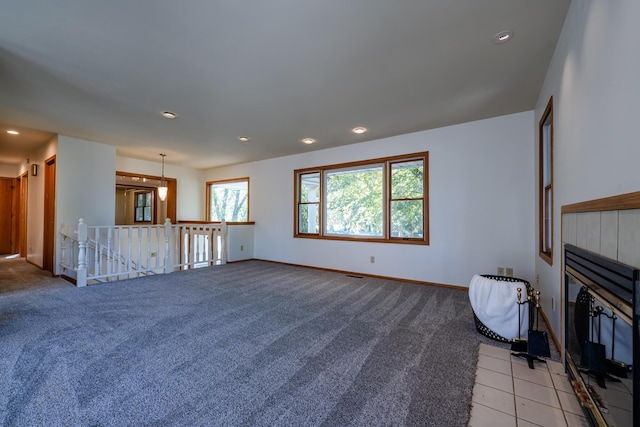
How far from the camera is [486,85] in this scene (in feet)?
9.19

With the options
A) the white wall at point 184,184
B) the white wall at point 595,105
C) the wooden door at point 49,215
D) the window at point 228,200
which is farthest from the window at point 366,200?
the wooden door at point 49,215

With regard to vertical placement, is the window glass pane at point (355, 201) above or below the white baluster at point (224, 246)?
above

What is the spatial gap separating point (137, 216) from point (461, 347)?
10.8 m

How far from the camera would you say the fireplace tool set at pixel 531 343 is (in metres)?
1.89

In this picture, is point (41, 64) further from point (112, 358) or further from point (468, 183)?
point (468, 183)

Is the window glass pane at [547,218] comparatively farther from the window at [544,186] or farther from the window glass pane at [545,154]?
the window glass pane at [545,154]

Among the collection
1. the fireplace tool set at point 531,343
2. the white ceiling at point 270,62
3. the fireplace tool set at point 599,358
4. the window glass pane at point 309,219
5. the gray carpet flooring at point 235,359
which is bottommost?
the gray carpet flooring at point 235,359

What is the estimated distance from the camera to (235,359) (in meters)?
1.93

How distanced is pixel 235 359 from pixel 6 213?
936cm

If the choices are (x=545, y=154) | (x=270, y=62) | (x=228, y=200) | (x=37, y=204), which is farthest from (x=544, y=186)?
(x=37, y=204)

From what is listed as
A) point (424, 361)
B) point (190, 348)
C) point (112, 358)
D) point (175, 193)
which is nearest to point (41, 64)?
point (112, 358)

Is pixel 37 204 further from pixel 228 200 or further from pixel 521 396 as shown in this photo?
pixel 521 396

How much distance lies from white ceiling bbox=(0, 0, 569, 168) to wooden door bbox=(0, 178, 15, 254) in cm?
467

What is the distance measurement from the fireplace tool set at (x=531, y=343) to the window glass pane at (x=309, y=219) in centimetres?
377
